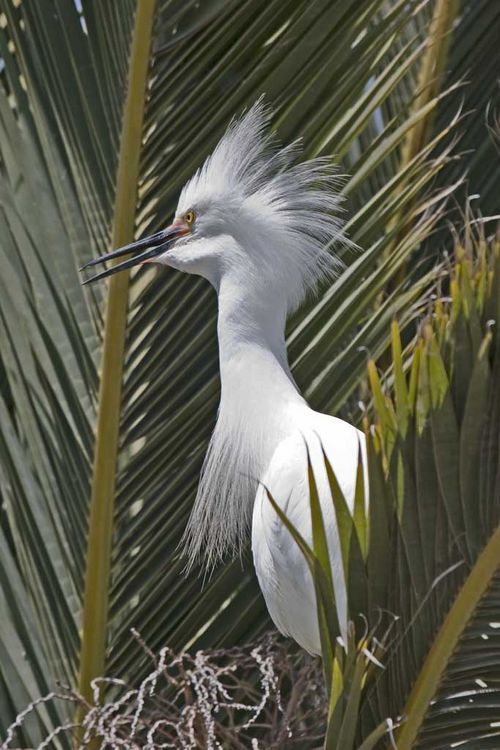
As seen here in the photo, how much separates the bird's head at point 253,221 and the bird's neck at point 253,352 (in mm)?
39

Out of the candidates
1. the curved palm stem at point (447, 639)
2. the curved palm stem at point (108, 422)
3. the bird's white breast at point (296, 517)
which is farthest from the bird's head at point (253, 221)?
the curved palm stem at point (447, 639)

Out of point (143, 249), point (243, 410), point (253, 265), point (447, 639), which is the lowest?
point (447, 639)

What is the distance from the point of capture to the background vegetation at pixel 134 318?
212cm

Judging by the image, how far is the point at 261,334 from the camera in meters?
2.03

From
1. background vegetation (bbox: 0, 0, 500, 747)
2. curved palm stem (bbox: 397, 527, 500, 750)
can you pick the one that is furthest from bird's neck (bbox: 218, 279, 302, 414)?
curved palm stem (bbox: 397, 527, 500, 750)

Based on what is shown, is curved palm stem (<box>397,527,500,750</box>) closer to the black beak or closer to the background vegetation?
the background vegetation

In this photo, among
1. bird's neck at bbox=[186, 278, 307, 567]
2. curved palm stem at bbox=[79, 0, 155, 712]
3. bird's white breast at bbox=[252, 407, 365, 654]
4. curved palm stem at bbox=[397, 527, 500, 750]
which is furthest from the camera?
curved palm stem at bbox=[79, 0, 155, 712]

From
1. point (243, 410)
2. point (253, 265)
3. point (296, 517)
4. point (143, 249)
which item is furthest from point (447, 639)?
point (143, 249)

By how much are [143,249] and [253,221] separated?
20 centimetres

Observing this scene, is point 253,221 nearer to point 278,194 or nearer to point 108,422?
point 278,194

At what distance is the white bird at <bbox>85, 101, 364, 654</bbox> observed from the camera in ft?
6.15

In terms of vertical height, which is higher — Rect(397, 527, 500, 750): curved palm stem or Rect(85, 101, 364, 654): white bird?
Rect(85, 101, 364, 654): white bird

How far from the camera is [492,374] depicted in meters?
1.16

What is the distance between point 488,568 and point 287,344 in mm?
1070
